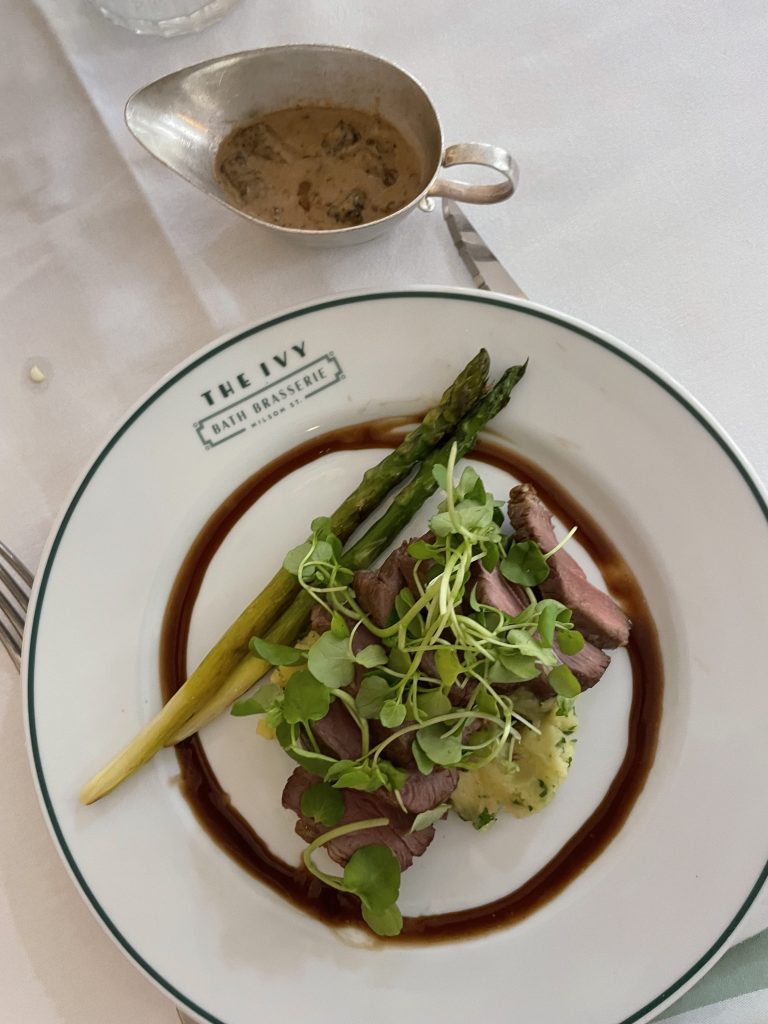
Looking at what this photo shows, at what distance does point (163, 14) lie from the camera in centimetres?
188

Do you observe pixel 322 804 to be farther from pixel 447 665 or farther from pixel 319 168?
pixel 319 168

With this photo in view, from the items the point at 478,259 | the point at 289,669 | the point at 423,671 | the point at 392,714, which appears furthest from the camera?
the point at 478,259

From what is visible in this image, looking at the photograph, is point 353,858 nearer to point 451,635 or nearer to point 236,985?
point 236,985

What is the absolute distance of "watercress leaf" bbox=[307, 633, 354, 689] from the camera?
1.56 metres

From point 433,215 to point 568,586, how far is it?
948 mm

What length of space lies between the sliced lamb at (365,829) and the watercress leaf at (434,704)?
0.23 metres

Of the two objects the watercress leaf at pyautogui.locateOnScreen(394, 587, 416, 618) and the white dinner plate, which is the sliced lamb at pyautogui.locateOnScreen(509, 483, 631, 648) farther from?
the watercress leaf at pyautogui.locateOnScreen(394, 587, 416, 618)

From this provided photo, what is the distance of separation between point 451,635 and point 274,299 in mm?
909

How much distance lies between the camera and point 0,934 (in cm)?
174

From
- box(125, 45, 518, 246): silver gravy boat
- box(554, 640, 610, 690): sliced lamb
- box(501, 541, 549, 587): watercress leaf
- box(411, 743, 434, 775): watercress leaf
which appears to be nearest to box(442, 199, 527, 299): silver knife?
box(125, 45, 518, 246): silver gravy boat

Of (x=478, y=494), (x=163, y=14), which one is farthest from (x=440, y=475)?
(x=163, y=14)

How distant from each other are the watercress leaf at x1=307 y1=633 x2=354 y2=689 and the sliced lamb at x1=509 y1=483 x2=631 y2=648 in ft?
1.52

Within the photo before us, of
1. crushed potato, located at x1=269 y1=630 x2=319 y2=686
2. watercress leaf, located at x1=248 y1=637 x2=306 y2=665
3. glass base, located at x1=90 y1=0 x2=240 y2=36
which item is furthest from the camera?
glass base, located at x1=90 y1=0 x2=240 y2=36

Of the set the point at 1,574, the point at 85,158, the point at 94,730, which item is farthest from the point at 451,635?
the point at 85,158
